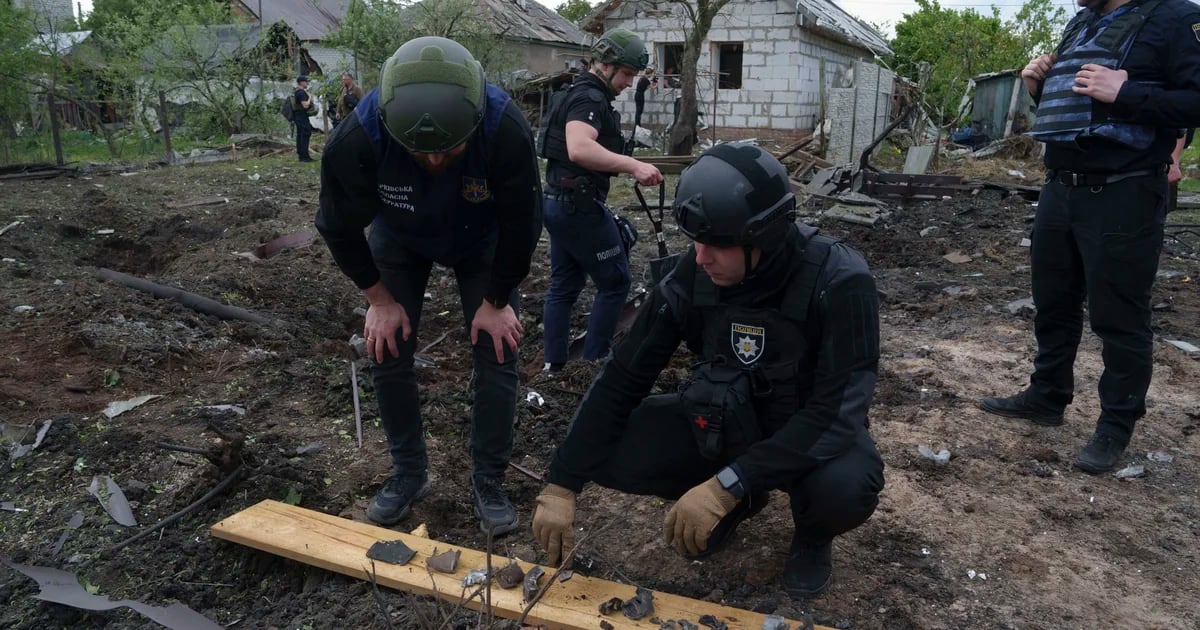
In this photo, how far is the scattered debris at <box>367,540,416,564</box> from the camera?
2.56 meters

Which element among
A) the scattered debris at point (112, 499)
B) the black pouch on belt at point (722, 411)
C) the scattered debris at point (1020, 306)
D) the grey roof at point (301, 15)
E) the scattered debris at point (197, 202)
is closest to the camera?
the black pouch on belt at point (722, 411)

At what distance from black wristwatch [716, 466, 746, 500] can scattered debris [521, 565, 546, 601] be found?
65 centimetres

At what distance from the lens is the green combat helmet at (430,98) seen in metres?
2.30

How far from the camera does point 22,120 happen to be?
49.9ft

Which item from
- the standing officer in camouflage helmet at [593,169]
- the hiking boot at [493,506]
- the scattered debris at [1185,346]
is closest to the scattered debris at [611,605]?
the hiking boot at [493,506]

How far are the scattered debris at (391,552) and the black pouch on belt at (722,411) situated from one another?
1.02 metres

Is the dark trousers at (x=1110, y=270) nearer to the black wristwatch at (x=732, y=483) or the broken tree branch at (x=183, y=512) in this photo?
the black wristwatch at (x=732, y=483)

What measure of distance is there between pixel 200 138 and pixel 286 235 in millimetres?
15925

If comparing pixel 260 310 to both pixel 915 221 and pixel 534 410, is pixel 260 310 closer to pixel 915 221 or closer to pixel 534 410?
pixel 534 410

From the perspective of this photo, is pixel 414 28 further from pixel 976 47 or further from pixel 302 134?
pixel 976 47

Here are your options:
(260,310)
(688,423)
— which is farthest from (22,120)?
(688,423)

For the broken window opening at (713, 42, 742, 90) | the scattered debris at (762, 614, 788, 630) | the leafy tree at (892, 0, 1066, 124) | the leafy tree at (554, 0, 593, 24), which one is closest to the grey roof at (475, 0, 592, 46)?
the broken window opening at (713, 42, 742, 90)

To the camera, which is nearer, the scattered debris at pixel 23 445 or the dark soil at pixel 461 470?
the dark soil at pixel 461 470

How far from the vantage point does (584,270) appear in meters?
4.40
